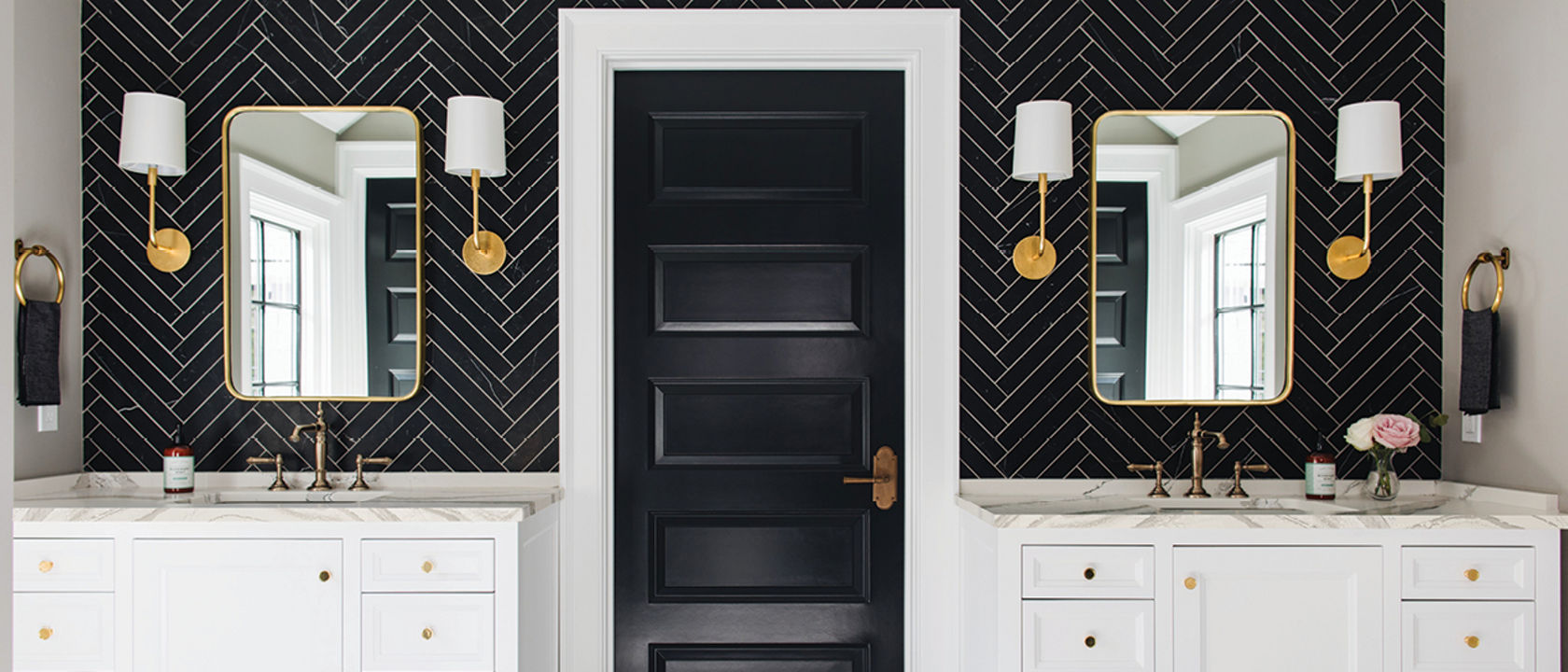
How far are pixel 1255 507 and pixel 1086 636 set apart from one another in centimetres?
68

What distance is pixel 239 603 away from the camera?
7.25ft

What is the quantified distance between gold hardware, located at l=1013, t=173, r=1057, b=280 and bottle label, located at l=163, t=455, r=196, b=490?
6.96 feet

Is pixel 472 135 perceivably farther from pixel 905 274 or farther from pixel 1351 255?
pixel 1351 255

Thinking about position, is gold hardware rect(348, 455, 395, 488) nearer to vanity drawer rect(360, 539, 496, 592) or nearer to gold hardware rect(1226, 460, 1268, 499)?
vanity drawer rect(360, 539, 496, 592)

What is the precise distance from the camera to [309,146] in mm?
2648

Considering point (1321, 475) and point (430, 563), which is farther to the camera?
point (1321, 475)

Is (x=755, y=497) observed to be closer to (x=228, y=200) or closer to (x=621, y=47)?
(x=621, y=47)

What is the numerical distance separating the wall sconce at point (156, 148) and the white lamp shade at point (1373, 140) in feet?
9.52

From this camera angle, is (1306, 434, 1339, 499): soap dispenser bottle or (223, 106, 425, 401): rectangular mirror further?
(223, 106, 425, 401): rectangular mirror

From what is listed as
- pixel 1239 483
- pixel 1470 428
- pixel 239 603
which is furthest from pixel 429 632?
pixel 1470 428

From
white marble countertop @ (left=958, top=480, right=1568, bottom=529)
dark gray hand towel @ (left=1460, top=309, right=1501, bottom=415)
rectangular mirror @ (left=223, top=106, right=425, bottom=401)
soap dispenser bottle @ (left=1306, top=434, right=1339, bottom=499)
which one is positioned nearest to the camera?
white marble countertop @ (left=958, top=480, right=1568, bottom=529)

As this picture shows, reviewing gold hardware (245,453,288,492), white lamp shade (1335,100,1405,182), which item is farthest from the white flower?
gold hardware (245,453,288,492)

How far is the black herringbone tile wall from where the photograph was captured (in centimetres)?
265

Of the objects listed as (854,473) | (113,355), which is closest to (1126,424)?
(854,473)
